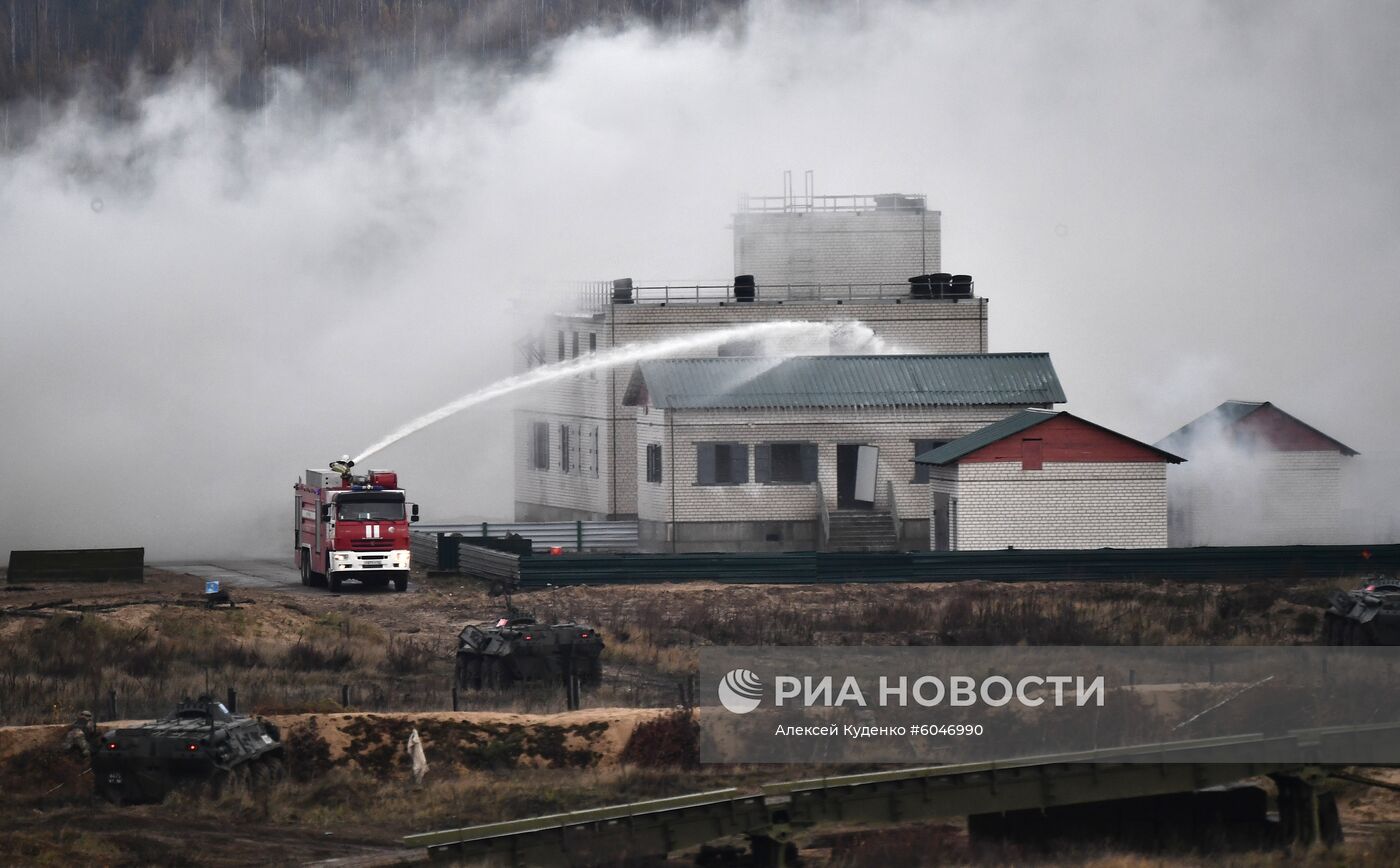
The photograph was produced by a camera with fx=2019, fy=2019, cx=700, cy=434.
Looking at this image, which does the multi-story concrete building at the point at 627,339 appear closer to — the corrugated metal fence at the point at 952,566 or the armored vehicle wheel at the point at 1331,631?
the corrugated metal fence at the point at 952,566

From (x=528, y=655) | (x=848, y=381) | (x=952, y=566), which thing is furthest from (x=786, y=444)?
(x=528, y=655)

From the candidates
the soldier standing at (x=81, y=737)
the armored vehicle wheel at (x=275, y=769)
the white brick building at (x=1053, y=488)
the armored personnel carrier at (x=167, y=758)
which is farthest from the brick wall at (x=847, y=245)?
the armored personnel carrier at (x=167, y=758)

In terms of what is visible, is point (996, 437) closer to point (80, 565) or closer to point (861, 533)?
point (861, 533)

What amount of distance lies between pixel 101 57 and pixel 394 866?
12839 centimetres

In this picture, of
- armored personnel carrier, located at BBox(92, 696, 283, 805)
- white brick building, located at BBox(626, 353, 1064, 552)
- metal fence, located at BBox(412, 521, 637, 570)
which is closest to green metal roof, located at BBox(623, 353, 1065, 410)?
white brick building, located at BBox(626, 353, 1064, 552)

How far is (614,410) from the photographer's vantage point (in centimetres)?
6028

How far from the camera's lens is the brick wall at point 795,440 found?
55031 millimetres

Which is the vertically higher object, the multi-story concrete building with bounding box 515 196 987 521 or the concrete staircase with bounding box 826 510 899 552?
the multi-story concrete building with bounding box 515 196 987 521

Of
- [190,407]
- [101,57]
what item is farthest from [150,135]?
[101,57]

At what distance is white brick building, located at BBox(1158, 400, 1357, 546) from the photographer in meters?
56.3

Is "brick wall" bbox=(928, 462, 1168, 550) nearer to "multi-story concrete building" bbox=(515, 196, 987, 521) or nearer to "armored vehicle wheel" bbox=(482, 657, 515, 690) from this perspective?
"multi-story concrete building" bbox=(515, 196, 987, 521)

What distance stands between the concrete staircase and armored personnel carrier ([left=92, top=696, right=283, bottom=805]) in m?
29.1

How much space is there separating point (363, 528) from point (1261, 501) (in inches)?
1000

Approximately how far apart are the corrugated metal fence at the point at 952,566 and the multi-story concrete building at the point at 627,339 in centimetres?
1249
